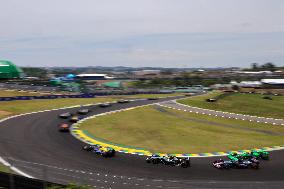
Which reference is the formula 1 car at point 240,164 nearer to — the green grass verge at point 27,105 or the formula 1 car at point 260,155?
the formula 1 car at point 260,155

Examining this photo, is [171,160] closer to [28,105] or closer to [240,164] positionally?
[240,164]

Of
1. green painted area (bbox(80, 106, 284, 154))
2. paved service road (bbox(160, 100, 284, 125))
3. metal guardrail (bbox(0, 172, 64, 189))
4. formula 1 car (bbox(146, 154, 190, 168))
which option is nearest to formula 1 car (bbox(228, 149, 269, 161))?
green painted area (bbox(80, 106, 284, 154))

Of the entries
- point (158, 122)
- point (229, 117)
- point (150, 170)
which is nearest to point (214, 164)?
point (150, 170)

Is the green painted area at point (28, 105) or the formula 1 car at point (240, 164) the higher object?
the green painted area at point (28, 105)

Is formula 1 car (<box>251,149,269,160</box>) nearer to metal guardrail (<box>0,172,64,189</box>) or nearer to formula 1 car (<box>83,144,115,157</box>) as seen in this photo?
formula 1 car (<box>83,144,115,157</box>)

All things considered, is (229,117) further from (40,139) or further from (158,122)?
(40,139)

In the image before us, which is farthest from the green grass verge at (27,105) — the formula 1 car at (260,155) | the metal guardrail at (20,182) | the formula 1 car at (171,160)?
the metal guardrail at (20,182)

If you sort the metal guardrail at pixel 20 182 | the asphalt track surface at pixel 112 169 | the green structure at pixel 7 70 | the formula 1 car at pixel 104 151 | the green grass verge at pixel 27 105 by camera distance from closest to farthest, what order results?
the metal guardrail at pixel 20 182, the asphalt track surface at pixel 112 169, the formula 1 car at pixel 104 151, the green grass verge at pixel 27 105, the green structure at pixel 7 70
